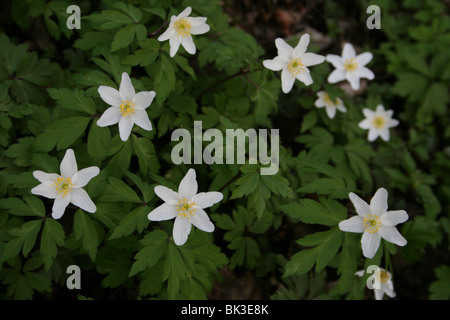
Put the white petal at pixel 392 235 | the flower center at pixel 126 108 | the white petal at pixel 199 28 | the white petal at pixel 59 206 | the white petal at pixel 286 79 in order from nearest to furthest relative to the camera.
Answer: the white petal at pixel 59 206 < the white petal at pixel 392 235 < the flower center at pixel 126 108 < the white petal at pixel 199 28 < the white petal at pixel 286 79

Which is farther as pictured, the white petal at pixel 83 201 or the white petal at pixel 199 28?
the white petal at pixel 199 28

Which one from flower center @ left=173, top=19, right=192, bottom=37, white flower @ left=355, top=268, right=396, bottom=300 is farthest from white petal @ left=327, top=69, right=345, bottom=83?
white flower @ left=355, top=268, right=396, bottom=300

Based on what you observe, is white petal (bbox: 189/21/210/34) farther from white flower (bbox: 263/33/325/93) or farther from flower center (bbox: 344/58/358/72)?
flower center (bbox: 344/58/358/72)

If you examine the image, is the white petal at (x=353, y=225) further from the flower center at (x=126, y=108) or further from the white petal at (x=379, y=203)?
the flower center at (x=126, y=108)

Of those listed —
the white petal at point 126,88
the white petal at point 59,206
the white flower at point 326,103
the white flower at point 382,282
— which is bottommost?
the white flower at point 382,282

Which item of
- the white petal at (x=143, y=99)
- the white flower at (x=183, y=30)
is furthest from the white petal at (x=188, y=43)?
the white petal at (x=143, y=99)
